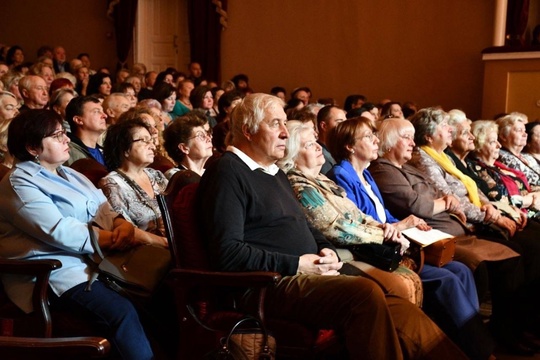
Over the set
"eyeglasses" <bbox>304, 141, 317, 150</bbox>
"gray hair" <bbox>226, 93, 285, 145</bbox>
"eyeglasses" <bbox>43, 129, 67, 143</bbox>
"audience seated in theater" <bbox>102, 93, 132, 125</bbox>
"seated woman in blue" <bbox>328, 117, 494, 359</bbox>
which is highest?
"gray hair" <bbox>226, 93, 285, 145</bbox>

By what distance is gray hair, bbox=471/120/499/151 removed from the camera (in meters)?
4.88

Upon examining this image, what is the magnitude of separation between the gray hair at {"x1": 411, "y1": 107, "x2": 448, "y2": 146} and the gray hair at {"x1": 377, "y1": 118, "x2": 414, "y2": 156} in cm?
46

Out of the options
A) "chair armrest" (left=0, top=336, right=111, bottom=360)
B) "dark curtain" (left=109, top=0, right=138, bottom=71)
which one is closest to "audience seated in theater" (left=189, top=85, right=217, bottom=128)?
"chair armrest" (left=0, top=336, right=111, bottom=360)

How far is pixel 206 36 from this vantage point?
38.3 ft

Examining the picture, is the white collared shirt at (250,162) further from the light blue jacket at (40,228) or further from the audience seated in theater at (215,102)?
the audience seated in theater at (215,102)

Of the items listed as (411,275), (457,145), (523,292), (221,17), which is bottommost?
(523,292)

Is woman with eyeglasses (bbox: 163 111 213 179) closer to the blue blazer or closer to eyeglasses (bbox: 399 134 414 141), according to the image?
the blue blazer

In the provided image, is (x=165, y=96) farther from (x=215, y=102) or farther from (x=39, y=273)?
(x=39, y=273)

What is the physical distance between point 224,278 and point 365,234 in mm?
858

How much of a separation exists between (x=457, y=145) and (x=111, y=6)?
8.78 meters

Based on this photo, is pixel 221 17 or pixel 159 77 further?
pixel 221 17

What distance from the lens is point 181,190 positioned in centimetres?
269

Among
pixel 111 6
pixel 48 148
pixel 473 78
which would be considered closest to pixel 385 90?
pixel 473 78

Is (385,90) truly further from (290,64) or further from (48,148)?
(48,148)
